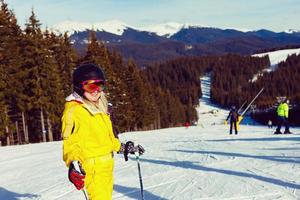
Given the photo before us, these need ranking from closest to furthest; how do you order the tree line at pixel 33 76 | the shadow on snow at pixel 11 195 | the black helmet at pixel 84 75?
1. the black helmet at pixel 84 75
2. the shadow on snow at pixel 11 195
3. the tree line at pixel 33 76

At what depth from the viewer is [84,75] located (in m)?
4.87

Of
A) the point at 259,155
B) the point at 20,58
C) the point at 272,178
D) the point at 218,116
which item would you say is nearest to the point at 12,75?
the point at 20,58

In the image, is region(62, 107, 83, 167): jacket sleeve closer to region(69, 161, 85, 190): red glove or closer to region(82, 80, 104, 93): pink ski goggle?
region(69, 161, 85, 190): red glove

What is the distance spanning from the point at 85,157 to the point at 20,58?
3546cm

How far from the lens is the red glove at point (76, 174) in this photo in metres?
4.52

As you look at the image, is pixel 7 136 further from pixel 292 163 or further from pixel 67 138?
pixel 67 138

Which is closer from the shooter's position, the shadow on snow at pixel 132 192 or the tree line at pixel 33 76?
the shadow on snow at pixel 132 192

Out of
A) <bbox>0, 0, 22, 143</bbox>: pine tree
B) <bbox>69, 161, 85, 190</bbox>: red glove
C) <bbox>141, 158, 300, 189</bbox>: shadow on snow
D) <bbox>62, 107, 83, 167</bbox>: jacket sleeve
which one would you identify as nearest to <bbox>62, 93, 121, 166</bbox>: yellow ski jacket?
<bbox>62, 107, 83, 167</bbox>: jacket sleeve

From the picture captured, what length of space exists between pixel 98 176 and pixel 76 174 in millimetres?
503

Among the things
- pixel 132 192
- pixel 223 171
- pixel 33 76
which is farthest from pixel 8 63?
pixel 132 192

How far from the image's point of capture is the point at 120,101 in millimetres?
52594

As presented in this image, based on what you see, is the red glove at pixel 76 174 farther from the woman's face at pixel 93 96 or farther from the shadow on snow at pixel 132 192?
the shadow on snow at pixel 132 192

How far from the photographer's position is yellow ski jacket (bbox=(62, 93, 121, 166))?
4750 mm

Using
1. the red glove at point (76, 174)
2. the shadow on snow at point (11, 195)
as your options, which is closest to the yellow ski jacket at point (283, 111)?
the shadow on snow at point (11, 195)
